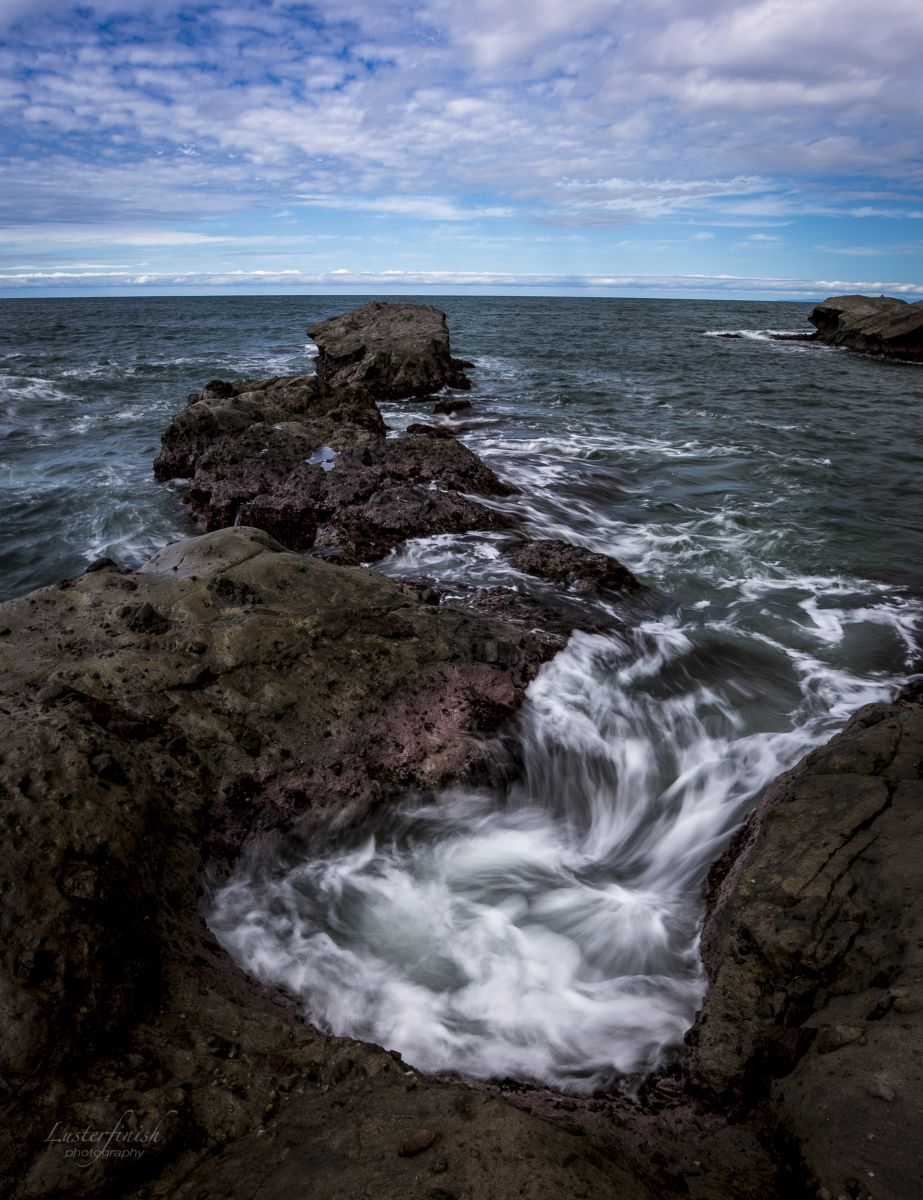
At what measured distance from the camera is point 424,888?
4.08 m

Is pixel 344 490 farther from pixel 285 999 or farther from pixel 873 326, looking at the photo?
pixel 873 326

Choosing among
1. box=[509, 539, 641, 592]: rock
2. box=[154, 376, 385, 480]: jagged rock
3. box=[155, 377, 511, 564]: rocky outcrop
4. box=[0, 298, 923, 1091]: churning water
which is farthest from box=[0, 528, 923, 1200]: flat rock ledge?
box=[154, 376, 385, 480]: jagged rock

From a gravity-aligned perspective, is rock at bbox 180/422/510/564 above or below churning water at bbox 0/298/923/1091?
above

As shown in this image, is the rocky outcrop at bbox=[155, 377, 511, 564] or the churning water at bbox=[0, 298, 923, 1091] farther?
the rocky outcrop at bbox=[155, 377, 511, 564]

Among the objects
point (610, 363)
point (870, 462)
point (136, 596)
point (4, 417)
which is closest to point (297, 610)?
point (136, 596)

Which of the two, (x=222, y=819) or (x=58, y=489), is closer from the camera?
(x=222, y=819)

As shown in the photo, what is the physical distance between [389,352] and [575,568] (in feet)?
46.3

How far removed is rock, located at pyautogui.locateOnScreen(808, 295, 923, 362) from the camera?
3378 cm

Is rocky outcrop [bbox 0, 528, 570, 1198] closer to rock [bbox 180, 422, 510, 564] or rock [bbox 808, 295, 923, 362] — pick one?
rock [bbox 180, 422, 510, 564]

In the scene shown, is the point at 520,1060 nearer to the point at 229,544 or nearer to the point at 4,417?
the point at 229,544

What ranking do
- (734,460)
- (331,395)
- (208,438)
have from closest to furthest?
(208,438)
(331,395)
(734,460)

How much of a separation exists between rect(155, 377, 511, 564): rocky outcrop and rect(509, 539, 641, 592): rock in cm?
133

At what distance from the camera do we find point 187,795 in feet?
12.9

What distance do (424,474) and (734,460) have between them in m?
Answer: 7.58
